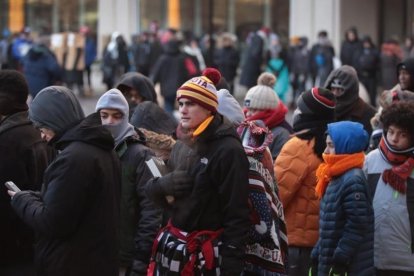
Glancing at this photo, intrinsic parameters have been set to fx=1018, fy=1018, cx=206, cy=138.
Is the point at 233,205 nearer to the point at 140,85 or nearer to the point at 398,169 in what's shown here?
the point at 398,169

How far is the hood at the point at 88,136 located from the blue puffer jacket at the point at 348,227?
1.51 meters

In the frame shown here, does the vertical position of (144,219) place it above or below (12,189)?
below

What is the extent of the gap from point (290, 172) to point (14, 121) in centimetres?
192

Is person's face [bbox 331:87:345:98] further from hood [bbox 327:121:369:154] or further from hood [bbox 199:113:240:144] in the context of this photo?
hood [bbox 199:113:240:144]

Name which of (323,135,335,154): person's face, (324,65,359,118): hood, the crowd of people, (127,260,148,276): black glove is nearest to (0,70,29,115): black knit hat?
the crowd of people

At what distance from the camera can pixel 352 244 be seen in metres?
6.16

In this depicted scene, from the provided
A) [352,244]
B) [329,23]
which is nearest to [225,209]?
[352,244]

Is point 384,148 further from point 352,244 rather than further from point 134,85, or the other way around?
point 134,85

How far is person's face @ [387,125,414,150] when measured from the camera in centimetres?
662

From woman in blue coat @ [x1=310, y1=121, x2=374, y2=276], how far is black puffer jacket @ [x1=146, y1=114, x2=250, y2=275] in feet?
3.36

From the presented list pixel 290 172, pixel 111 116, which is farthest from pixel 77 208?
pixel 290 172

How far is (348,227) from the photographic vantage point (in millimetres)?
6191

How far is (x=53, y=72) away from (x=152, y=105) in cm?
1048

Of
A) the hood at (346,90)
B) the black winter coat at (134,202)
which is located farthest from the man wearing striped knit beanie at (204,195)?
the hood at (346,90)
